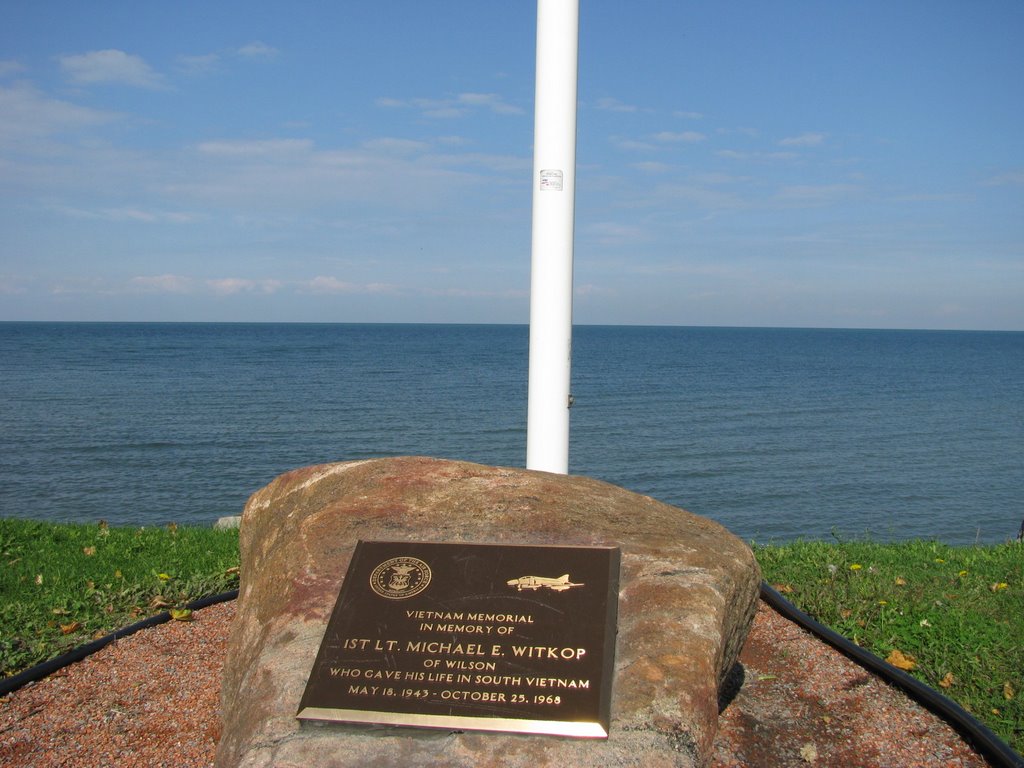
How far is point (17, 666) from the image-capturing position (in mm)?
4859

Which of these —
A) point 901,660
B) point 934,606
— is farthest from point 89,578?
point 934,606

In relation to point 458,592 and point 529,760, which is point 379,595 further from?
point 529,760

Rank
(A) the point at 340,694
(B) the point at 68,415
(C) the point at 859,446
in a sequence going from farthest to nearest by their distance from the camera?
(B) the point at 68,415 < (C) the point at 859,446 < (A) the point at 340,694

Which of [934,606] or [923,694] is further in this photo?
[934,606]

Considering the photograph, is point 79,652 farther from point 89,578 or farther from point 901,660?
point 901,660

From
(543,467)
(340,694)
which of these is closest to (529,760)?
(340,694)

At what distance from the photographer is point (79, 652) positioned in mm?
4867

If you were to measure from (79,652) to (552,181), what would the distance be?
3.97 metres

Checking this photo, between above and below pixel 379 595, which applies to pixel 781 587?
below

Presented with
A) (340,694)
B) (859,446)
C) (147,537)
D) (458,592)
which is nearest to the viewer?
(340,694)

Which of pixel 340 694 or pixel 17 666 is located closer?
pixel 340 694

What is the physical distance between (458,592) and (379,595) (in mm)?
330

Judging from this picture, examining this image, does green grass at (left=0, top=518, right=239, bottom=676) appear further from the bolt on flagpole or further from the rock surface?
the bolt on flagpole

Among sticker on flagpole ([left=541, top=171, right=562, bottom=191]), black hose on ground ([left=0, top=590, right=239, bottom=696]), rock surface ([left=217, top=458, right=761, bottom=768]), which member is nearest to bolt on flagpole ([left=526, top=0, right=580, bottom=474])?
sticker on flagpole ([left=541, top=171, right=562, bottom=191])
